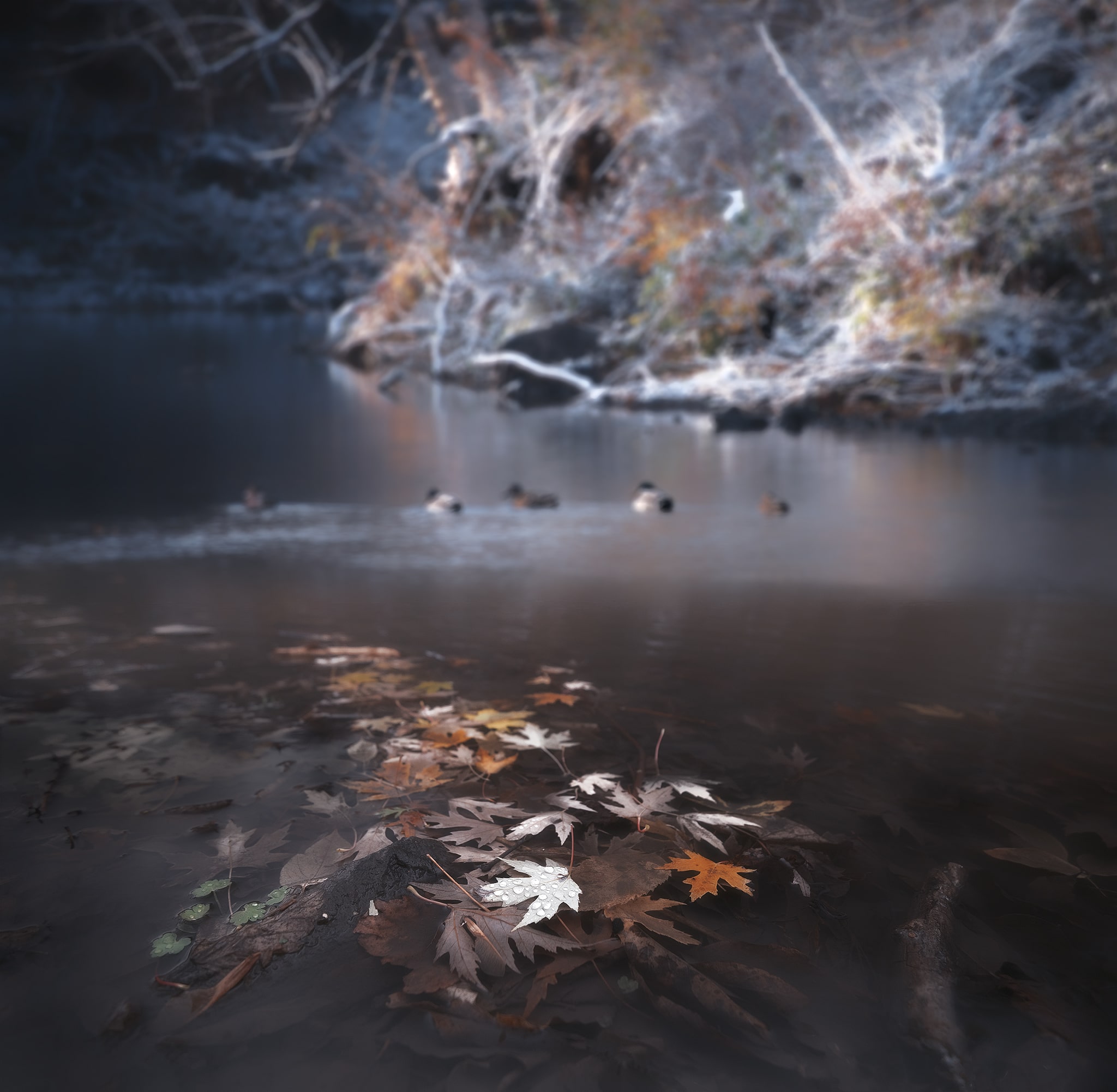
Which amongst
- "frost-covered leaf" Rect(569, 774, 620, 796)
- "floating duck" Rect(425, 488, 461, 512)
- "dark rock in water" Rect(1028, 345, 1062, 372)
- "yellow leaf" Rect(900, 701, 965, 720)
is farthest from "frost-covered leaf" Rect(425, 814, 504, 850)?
"dark rock in water" Rect(1028, 345, 1062, 372)

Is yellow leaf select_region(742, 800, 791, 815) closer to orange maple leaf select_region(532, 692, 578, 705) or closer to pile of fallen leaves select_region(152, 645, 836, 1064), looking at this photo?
pile of fallen leaves select_region(152, 645, 836, 1064)

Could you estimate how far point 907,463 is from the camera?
7578 mm

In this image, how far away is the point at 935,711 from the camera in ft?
7.97

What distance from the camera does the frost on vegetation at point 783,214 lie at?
1043cm

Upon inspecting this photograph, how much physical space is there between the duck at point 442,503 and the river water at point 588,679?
0.24ft

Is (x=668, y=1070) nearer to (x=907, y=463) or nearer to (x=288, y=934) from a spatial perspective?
(x=288, y=934)

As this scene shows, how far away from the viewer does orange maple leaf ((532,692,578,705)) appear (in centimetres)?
244

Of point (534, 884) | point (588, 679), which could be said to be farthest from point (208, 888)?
point (588, 679)

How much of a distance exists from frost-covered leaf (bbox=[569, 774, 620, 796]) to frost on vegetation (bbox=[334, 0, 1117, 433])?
9432mm

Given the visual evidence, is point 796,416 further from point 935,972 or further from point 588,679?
point 935,972

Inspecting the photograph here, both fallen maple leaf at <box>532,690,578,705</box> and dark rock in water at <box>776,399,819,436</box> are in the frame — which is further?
dark rock in water at <box>776,399,819,436</box>

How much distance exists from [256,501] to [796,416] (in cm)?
647

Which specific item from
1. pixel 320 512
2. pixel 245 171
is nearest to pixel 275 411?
pixel 320 512

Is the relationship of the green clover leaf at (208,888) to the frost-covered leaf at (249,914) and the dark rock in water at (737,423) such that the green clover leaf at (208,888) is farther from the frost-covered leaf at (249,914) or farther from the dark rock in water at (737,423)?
the dark rock in water at (737,423)
